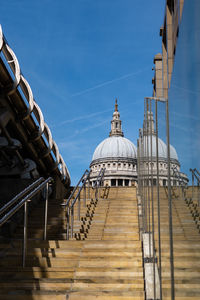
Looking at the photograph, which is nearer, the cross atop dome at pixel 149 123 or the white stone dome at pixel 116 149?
the cross atop dome at pixel 149 123

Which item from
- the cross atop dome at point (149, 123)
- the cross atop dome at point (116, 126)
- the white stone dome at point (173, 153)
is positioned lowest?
the white stone dome at point (173, 153)

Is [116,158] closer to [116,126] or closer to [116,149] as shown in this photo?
[116,149]

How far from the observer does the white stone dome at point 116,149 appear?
280 ft

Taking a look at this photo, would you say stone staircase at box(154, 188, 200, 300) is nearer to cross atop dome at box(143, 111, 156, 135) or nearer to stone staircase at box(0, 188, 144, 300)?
cross atop dome at box(143, 111, 156, 135)

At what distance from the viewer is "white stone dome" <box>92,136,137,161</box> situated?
280 ft

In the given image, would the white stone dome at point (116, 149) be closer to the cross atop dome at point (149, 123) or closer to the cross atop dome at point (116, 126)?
the cross atop dome at point (116, 126)

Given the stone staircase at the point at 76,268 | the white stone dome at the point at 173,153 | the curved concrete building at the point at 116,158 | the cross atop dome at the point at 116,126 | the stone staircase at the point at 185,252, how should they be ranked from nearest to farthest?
1. the stone staircase at the point at 185,252
2. the white stone dome at the point at 173,153
3. the stone staircase at the point at 76,268
4. the curved concrete building at the point at 116,158
5. the cross atop dome at the point at 116,126

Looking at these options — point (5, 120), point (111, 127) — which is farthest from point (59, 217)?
point (111, 127)

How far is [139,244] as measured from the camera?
621 cm

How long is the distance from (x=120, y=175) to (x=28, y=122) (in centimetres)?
6750

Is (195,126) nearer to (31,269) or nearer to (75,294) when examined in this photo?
(75,294)

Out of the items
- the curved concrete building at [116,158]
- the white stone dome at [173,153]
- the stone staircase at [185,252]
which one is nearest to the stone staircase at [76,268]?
the stone staircase at [185,252]

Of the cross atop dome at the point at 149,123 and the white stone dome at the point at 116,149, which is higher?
the white stone dome at the point at 116,149

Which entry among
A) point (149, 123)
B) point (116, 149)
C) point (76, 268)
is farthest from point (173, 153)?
point (116, 149)
